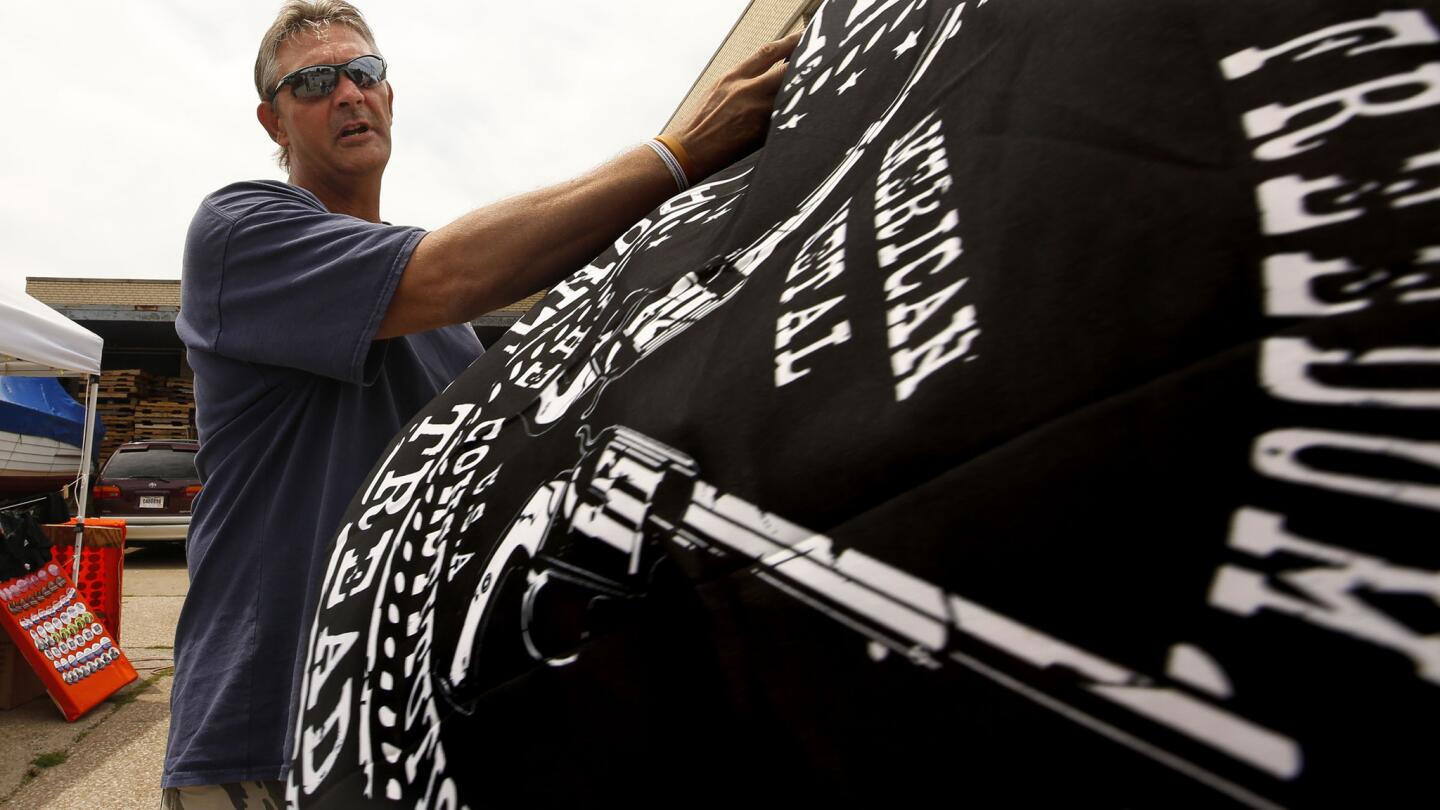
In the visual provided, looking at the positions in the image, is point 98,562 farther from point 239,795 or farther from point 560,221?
point 560,221

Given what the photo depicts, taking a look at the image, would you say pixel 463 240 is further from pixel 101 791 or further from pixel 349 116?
pixel 101 791

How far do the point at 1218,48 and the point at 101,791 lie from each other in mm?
5033

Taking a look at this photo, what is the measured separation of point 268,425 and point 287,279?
281 millimetres

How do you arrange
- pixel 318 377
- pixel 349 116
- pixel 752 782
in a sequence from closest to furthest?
pixel 752 782, pixel 318 377, pixel 349 116

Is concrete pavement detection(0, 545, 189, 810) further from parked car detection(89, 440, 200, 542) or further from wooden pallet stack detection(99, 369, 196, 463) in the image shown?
wooden pallet stack detection(99, 369, 196, 463)

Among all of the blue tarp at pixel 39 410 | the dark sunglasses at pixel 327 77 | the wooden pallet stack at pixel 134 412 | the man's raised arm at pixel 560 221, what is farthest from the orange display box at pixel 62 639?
the wooden pallet stack at pixel 134 412

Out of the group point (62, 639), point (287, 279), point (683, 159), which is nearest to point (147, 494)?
point (62, 639)

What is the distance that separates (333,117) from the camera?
1.66 metres

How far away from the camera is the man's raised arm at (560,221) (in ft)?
3.03

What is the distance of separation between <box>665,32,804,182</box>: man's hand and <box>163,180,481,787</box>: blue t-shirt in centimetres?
41

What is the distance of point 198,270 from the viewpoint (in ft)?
4.21

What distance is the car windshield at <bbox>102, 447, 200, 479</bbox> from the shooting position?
10.2 m

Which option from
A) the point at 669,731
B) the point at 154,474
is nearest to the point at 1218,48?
the point at 669,731

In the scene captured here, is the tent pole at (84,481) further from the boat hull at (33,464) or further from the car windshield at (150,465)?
the car windshield at (150,465)
